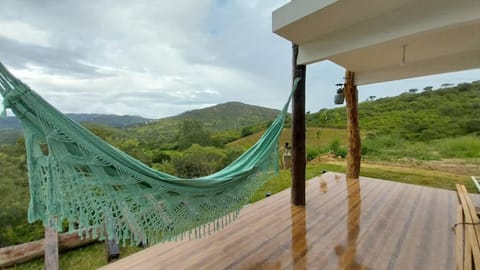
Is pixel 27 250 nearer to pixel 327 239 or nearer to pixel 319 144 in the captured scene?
pixel 327 239

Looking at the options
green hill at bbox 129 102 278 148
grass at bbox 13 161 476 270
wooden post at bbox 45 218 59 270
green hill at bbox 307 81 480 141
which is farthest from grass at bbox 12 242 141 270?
green hill at bbox 307 81 480 141

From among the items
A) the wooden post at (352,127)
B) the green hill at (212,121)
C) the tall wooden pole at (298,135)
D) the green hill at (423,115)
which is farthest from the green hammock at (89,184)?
the green hill at (423,115)

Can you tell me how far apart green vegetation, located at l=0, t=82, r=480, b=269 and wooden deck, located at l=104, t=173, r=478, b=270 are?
2.46ft

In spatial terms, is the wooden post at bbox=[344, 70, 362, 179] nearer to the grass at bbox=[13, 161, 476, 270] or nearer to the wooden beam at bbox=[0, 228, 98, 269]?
the grass at bbox=[13, 161, 476, 270]

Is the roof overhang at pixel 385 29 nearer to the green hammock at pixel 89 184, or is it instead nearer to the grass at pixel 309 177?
the green hammock at pixel 89 184

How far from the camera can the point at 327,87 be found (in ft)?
14.8

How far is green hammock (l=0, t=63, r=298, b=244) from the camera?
2.93ft

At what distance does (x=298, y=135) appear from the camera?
2459mm

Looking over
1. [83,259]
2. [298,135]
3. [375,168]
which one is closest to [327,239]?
[298,135]

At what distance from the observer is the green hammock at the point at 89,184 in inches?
35.2

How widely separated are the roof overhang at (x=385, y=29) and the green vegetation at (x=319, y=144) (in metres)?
1.18

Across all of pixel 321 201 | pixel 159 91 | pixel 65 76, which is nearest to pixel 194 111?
pixel 159 91

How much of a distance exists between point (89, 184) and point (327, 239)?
5.79ft

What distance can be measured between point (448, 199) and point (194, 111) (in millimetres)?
4386
